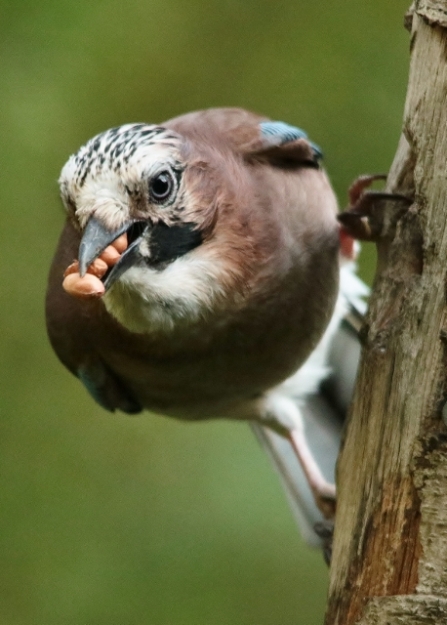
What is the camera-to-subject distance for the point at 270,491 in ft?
15.1

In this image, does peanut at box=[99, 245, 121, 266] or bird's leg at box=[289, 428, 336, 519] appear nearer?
peanut at box=[99, 245, 121, 266]

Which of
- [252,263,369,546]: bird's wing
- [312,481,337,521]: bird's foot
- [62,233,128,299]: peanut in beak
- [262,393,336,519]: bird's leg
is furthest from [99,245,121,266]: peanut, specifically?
[312,481,337,521]: bird's foot

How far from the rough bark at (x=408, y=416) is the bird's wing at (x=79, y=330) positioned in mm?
844

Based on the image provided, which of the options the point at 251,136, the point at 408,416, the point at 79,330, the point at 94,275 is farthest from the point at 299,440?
the point at 94,275

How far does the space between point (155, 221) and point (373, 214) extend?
23.2 inches

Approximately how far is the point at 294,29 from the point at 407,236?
8.07ft

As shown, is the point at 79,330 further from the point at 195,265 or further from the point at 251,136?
the point at 251,136

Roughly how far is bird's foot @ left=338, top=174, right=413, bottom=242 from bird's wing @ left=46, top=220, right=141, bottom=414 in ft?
2.38

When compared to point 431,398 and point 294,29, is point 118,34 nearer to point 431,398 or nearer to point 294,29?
point 294,29

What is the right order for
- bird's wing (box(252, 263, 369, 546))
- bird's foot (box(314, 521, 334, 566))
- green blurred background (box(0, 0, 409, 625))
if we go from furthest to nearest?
green blurred background (box(0, 0, 409, 625)) → bird's wing (box(252, 263, 369, 546)) → bird's foot (box(314, 521, 334, 566))

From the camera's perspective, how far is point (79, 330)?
3.41 meters

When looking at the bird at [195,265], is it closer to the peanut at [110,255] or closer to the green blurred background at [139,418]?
the peanut at [110,255]

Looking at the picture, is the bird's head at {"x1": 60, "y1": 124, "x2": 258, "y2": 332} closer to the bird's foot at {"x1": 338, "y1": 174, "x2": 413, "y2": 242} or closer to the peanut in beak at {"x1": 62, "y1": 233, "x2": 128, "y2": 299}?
the peanut in beak at {"x1": 62, "y1": 233, "x2": 128, "y2": 299}

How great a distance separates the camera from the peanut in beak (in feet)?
8.28
